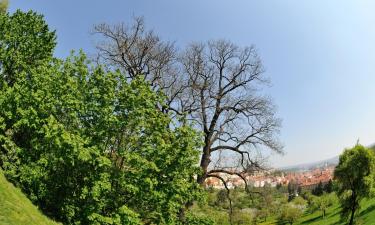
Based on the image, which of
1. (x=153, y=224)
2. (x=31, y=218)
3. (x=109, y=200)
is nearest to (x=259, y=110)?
(x=153, y=224)

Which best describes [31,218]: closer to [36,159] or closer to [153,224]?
[36,159]

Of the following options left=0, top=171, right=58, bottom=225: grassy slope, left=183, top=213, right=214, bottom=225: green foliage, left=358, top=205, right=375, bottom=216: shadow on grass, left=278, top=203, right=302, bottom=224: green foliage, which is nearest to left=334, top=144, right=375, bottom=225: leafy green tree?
left=358, top=205, right=375, bottom=216: shadow on grass

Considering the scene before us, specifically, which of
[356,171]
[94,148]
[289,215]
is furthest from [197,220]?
[289,215]

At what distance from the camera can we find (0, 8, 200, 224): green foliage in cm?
1755

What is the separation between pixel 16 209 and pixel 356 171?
32.1 metres

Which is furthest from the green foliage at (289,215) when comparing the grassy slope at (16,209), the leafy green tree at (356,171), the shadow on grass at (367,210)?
the grassy slope at (16,209)

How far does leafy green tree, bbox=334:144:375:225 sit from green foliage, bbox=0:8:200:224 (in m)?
23.4

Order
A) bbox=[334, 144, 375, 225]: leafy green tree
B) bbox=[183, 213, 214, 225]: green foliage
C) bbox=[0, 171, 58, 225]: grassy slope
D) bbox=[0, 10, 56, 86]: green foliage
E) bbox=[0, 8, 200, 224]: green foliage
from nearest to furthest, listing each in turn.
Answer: bbox=[0, 171, 58, 225]: grassy slope < bbox=[0, 8, 200, 224]: green foliage < bbox=[183, 213, 214, 225]: green foliage < bbox=[0, 10, 56, 86]: green foliage < bbox=[334, 144, 375, 225]: leafy green tree

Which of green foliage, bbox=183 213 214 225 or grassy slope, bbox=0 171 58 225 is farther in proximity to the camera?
green foliage, bbox=183 213 214 225

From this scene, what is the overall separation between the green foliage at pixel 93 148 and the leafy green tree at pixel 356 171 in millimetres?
23371

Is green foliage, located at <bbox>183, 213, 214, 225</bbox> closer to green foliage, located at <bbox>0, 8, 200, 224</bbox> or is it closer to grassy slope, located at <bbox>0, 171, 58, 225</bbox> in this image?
green foliage, located at <bbox>0, 8, 200, 224</bbox>

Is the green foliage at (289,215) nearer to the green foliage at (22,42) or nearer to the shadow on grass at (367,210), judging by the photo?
the shadow on grass at (367,210)

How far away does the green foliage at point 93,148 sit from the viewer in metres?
17.5

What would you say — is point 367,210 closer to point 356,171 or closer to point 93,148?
point 356,171
